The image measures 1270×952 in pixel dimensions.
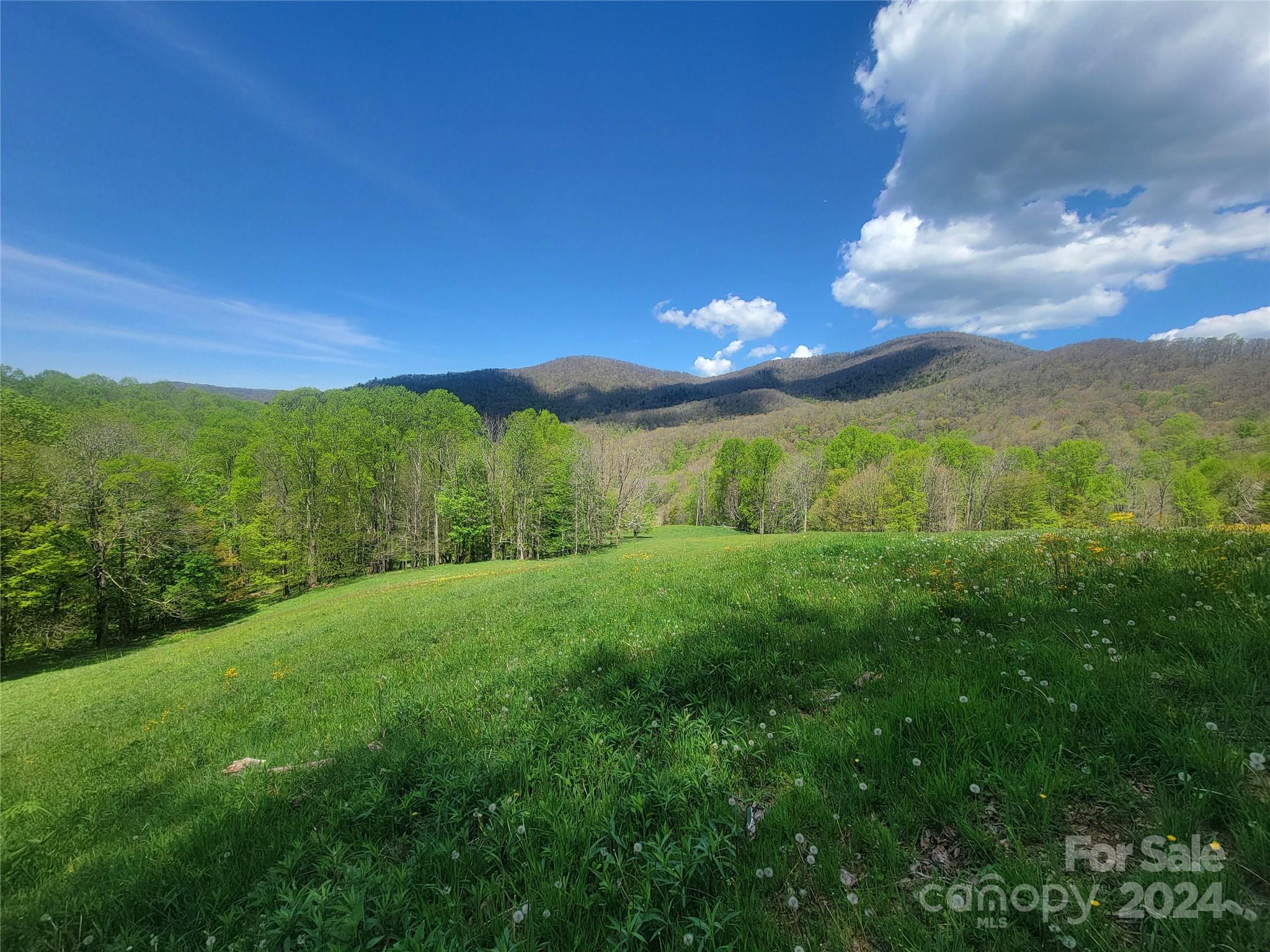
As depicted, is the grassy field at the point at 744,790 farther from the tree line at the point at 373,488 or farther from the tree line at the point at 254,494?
the tree line at the point at 373,488

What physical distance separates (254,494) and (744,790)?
165 ft

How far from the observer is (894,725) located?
11.4ft

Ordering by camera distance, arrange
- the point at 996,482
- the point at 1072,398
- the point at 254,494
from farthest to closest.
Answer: the point at 1072,398 < the point at 996,482 < the point at 254,494

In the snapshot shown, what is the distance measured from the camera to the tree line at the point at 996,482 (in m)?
49.9

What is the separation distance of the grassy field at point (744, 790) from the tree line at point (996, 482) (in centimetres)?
5250

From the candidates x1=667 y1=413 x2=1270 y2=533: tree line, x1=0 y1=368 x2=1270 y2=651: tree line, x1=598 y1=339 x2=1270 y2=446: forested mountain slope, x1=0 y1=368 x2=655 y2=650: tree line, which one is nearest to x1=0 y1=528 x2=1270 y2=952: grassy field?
x1=0 y1=368 x2=655 y2=650: tree line

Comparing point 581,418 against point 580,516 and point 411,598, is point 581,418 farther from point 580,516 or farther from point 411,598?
point 411,598

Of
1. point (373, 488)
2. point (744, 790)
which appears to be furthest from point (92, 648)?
point (744, 790)

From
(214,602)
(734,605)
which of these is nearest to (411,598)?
(734,605)

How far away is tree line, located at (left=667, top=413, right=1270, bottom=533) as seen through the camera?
49875 millimetres

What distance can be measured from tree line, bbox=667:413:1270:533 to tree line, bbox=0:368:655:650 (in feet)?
72.0

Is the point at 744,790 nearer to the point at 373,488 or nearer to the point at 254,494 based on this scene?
the point at 254,494

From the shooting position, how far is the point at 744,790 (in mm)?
3268

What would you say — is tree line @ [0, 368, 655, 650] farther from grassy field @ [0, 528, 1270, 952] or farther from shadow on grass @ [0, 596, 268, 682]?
grassy field @ [0, 528, 1270, 952]
